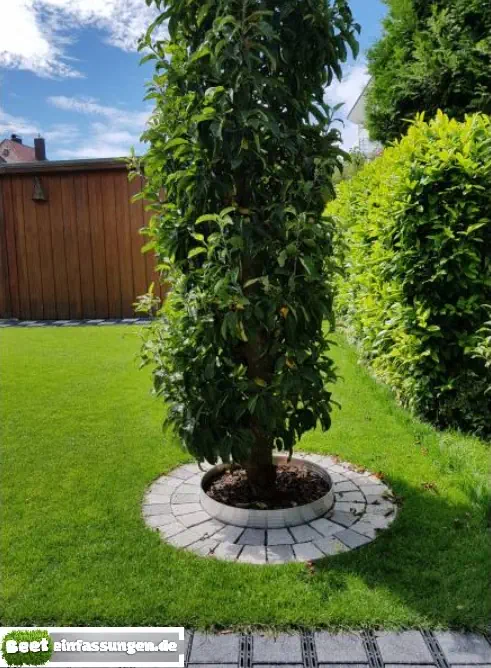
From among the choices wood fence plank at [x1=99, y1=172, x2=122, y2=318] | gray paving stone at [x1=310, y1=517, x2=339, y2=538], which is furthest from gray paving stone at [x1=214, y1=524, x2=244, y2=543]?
wood fence plank at [x1=99, y1=172, x2=122, y2=318]

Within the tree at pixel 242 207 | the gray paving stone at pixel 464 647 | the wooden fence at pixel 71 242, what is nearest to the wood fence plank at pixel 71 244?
the wooden fence at pixel 71 242

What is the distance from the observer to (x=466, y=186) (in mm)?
3139

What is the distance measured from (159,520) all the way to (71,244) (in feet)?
22.6

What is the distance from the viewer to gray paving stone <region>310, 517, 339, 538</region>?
2.36m

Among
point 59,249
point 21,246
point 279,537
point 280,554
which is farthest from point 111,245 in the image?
point 280,554

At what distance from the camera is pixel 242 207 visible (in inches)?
91.1

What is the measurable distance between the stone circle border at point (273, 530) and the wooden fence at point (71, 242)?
605 centimetres

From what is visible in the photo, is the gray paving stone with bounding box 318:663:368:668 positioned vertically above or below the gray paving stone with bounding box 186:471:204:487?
below

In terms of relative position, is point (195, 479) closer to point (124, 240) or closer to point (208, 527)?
point (208, 527)

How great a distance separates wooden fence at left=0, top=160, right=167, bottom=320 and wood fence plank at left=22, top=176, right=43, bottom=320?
0.02m

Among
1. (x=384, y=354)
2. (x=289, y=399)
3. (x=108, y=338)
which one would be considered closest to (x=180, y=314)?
(x=289, y=399)

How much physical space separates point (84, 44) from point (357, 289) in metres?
3.20

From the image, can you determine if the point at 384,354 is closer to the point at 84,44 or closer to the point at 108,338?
the point at 84,44

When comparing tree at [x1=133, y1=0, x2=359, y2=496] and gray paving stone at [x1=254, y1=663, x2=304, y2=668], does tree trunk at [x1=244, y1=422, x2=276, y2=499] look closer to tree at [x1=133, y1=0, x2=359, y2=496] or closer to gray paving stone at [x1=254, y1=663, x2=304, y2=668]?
tree at [x1=133, y1=0, x2=359, y2=496]
